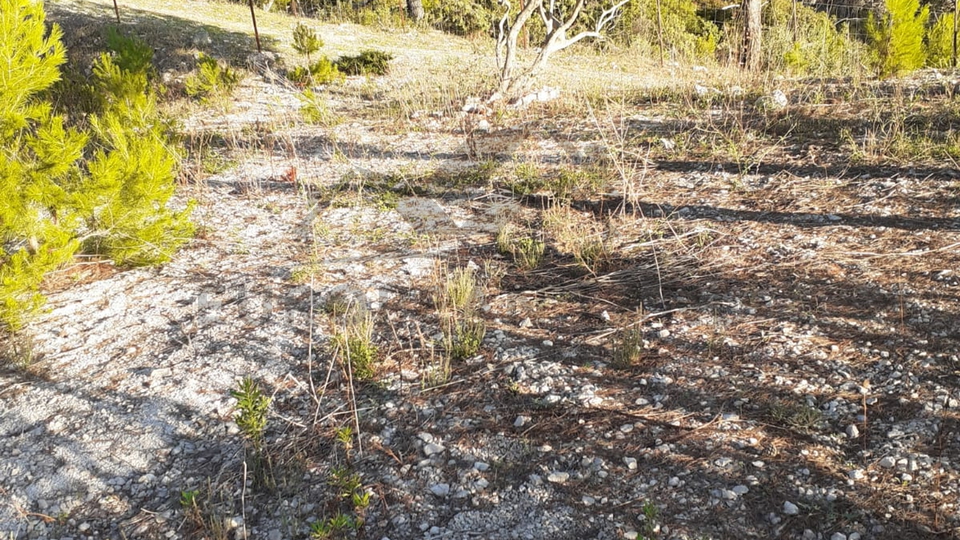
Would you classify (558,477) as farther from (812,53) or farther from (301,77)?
(812,53)

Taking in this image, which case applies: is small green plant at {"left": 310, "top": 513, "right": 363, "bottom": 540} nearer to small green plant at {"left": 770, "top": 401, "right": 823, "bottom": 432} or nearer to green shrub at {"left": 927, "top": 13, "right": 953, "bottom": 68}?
small green plant at {"left": 770, "top": 401, "right": 823, "bottom": 432}

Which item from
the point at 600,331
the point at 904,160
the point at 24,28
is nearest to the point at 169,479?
the point at 600,331

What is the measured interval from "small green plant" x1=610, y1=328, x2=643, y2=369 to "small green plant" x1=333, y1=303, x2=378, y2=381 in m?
1.19

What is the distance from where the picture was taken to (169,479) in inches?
103

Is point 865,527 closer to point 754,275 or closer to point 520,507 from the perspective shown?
point 520,507

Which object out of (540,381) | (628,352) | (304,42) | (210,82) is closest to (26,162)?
(540,381)

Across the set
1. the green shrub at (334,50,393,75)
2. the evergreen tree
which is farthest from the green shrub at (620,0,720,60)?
the evergreen tree

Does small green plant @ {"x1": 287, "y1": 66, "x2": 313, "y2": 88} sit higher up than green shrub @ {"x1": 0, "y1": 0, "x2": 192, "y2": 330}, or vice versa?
small green plant @ {"x1": 287, "y1": 66, "x2": 313, "y2": 88}

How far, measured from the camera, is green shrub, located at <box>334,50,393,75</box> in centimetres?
1147

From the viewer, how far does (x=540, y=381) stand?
2.99 meters

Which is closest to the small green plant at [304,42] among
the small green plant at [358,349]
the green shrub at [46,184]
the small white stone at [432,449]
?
the green shrub at [46,184]

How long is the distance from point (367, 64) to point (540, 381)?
983cm

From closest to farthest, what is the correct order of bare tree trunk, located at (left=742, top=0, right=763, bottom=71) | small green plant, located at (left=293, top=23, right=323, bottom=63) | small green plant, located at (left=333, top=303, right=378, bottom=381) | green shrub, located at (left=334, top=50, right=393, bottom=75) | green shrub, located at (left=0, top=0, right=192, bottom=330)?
1. small green plant, located at (left=333, top=303, right=378, bottom=381)
2. green shrub, located at (left=0, top=0, right=192, bottom=330)
3. bare tree trunk, located at (left=742, top=0, right=763, bottom=71)
4. small green plant, located at (left=293, top=23, right=323, bottom=63)
5. green shrub, located at (left=334, top=50, right=393, bottom=75)

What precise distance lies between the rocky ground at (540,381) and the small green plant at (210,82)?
4.91m
